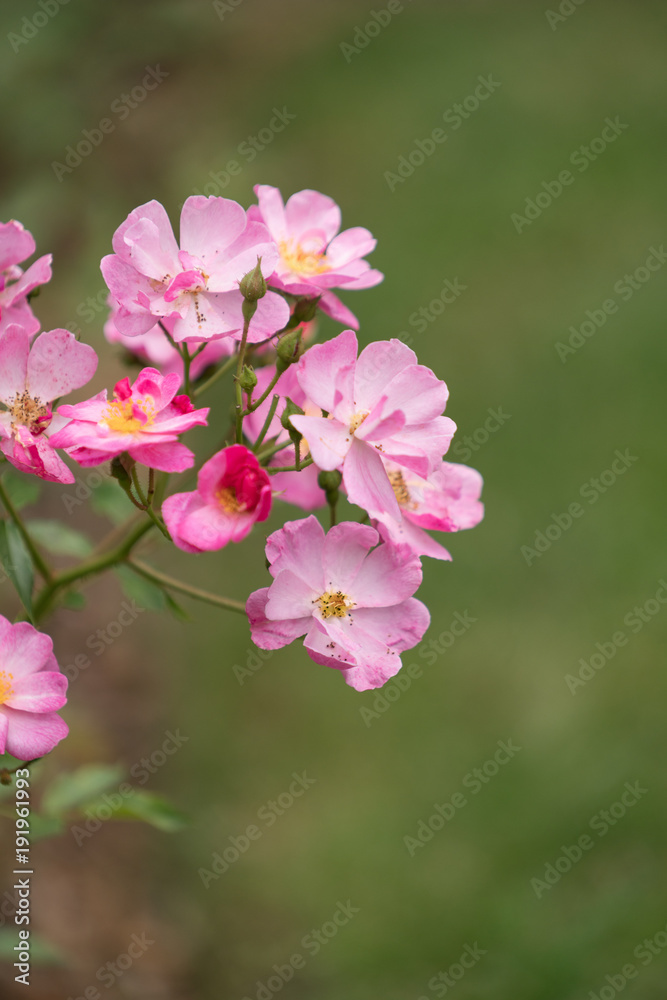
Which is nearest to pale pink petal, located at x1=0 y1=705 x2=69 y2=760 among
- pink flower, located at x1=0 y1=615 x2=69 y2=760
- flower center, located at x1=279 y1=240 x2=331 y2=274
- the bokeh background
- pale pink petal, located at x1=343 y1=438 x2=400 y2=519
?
pink flower, located at x1=0 y1=615 x2=69 y2=760

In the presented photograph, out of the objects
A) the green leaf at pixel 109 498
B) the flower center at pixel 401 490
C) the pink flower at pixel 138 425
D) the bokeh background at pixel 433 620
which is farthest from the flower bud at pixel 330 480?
the bokeh background at pixel 433 620

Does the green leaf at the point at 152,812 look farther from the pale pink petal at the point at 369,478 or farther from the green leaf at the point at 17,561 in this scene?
the pale pink petal at the point at 369,478

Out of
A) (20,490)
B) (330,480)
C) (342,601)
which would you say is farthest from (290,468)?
(20,490)

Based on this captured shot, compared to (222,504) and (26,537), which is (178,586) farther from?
(222,504)

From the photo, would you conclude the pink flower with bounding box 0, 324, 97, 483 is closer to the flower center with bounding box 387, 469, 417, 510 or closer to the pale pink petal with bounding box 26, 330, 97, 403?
the pale pink petal with bounding box 26, 330, 97, 403

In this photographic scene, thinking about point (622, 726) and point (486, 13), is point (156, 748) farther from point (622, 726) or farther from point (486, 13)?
point (486, 13)

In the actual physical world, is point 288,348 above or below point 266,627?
above
